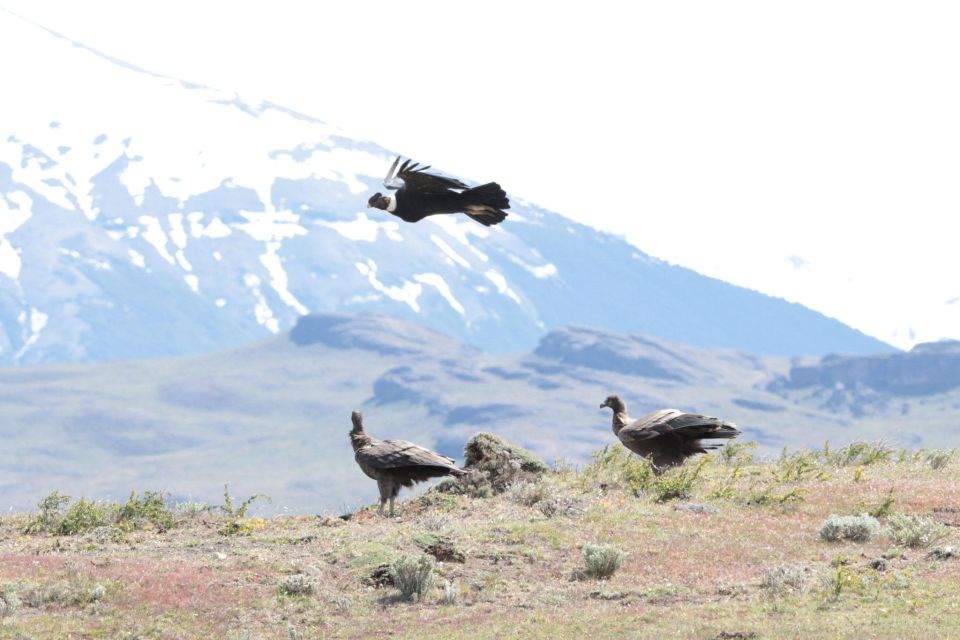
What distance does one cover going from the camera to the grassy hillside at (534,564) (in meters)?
16.6

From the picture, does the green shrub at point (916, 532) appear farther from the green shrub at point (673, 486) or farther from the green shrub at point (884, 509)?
the green shrub at point (673, 486)

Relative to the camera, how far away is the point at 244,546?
21.0m

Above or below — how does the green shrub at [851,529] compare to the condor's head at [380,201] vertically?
below

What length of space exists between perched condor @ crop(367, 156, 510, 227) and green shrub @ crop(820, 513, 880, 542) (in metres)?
6.39

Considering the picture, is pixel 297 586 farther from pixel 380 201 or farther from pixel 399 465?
pixel 380 201

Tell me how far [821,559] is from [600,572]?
3062 mm

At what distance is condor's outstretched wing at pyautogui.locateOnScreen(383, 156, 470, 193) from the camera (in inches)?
781

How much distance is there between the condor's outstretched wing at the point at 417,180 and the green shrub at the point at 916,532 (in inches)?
302

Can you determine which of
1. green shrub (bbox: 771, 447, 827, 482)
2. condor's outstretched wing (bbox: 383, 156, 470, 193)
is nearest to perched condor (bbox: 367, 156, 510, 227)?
condor's outstretched wing (bbox: 383, 156, 470, 193)

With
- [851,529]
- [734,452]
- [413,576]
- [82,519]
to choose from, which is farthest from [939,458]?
[82,519]

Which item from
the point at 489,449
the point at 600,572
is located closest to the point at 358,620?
the point at 600,572

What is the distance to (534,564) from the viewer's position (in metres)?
19.5

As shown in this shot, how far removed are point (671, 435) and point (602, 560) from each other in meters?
5.50

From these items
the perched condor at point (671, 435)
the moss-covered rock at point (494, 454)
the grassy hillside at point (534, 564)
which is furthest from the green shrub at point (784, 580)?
the moss-covered rock at point (494, 454)
